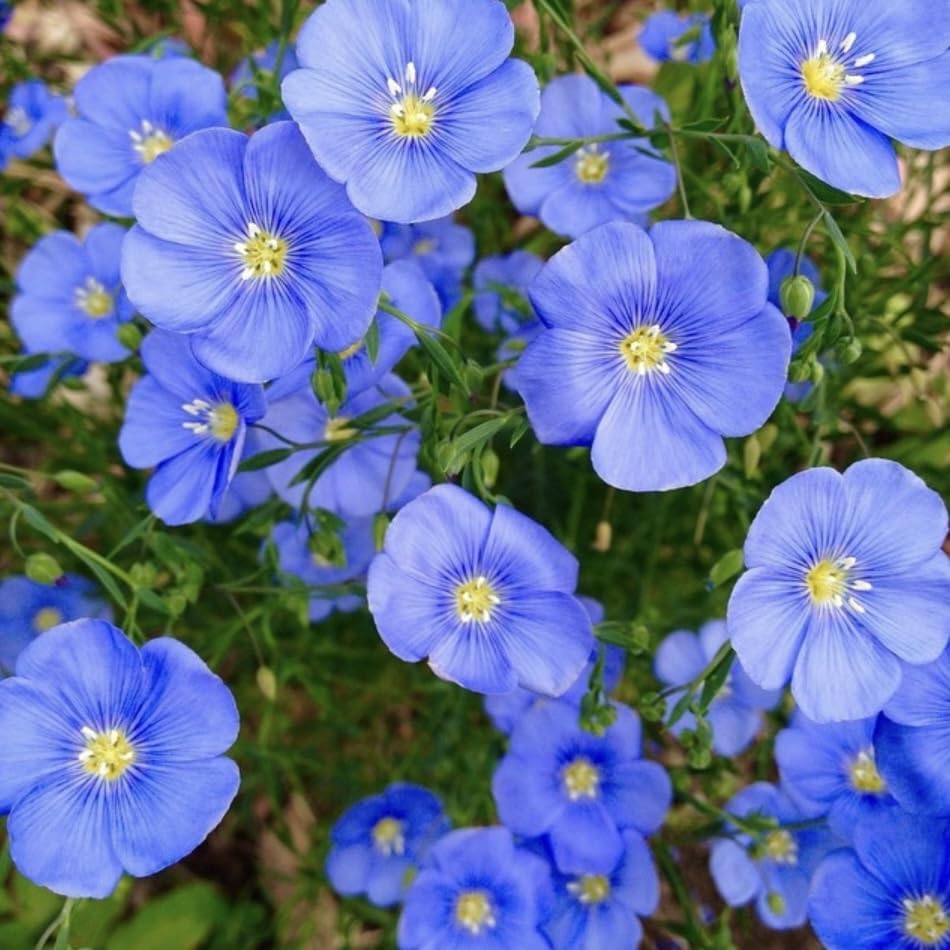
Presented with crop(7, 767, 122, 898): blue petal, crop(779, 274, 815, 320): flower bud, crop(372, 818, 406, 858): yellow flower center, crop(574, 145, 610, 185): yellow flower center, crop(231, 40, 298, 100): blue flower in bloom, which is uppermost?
crop(231, 40, 298, 100): blue flower in bloom

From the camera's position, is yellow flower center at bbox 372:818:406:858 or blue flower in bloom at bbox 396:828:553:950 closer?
blue flower in bloom at bbox 396:828:553:950

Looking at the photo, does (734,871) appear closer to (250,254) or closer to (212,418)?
(212,418)

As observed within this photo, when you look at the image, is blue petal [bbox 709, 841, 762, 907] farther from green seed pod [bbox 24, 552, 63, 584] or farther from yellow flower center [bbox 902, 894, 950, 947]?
green seed pod [bbox 24, 552, 63, 584]

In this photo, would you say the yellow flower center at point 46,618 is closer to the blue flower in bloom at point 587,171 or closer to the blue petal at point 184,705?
the blue petal at point 184,705

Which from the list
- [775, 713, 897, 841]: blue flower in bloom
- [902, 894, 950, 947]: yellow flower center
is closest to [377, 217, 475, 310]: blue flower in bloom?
[775, 713, 897, 841]: blue flower in bloom

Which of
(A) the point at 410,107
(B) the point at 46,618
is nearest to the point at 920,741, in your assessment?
(A) the point at 410,107

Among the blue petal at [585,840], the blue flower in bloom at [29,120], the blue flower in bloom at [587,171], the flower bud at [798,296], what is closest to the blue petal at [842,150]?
the flower bud at [798,296]

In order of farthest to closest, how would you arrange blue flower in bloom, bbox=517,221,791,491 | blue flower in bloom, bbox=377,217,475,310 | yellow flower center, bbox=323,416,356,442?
blue flower in bloom, bbox=377,217,475,310, yellow flower center, bbox=323,416,356,442, blue flower in bloom, bbox=517,221,791,491
